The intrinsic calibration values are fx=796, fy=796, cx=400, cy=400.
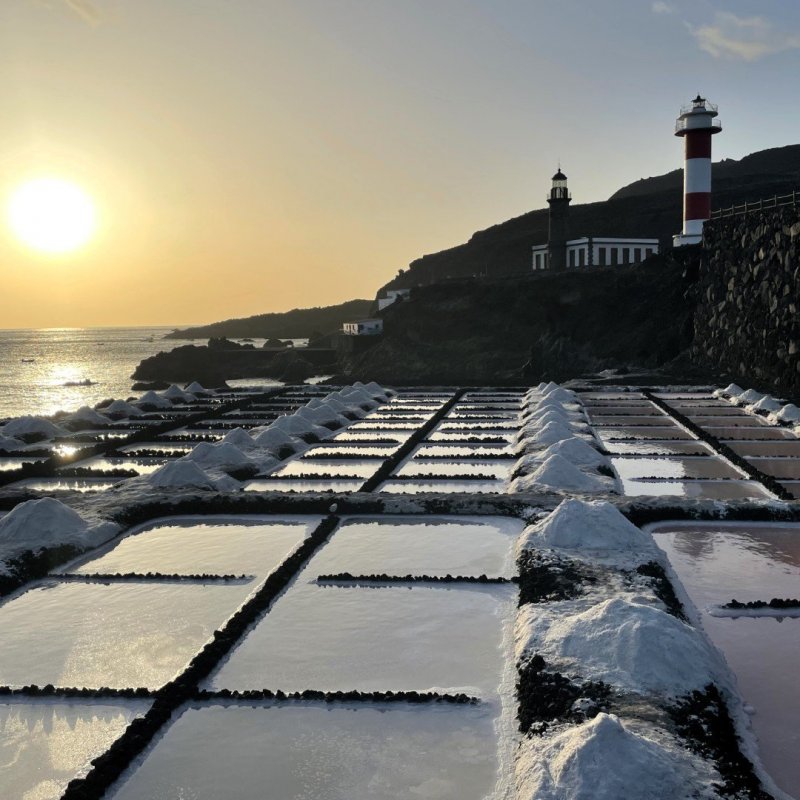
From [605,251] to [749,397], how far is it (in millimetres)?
43038

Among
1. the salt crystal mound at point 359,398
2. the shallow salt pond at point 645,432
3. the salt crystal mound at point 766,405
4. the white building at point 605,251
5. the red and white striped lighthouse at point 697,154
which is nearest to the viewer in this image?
the shallow salt pond at point 645,432

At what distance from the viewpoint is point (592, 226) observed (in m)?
100

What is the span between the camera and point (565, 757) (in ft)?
18.3

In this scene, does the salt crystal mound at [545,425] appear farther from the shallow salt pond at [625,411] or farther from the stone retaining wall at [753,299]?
the stone retaining wall at [753,299]

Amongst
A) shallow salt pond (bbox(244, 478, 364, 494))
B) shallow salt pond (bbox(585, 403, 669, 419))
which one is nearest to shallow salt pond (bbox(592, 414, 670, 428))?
shallow salt pond (bbox(585, 403, 669, 419))

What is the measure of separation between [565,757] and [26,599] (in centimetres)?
707

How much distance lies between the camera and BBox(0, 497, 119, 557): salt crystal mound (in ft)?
36.7

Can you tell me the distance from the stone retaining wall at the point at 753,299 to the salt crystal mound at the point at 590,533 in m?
17.8

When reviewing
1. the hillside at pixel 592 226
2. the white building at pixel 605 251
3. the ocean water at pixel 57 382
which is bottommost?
the ocean water at pixel 57 382

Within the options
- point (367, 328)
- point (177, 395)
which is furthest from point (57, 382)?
point (177, 395)

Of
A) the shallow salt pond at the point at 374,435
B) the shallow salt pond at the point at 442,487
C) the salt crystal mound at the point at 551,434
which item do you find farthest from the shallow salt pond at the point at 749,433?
the shallow salt pond at the point at 374,435

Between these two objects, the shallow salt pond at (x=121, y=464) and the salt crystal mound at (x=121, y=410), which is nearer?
the shallow salt pond at (x=121, y=464)

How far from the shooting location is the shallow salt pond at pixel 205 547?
10719 millimetres

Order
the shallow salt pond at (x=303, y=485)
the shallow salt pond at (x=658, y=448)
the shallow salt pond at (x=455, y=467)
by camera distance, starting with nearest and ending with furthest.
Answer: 1. the shallow salt pond at (x=303, y=485)
2. the shallow salt pond at (x=455, y=467)
3. the shallow salt pond at (x=658, y=448)
